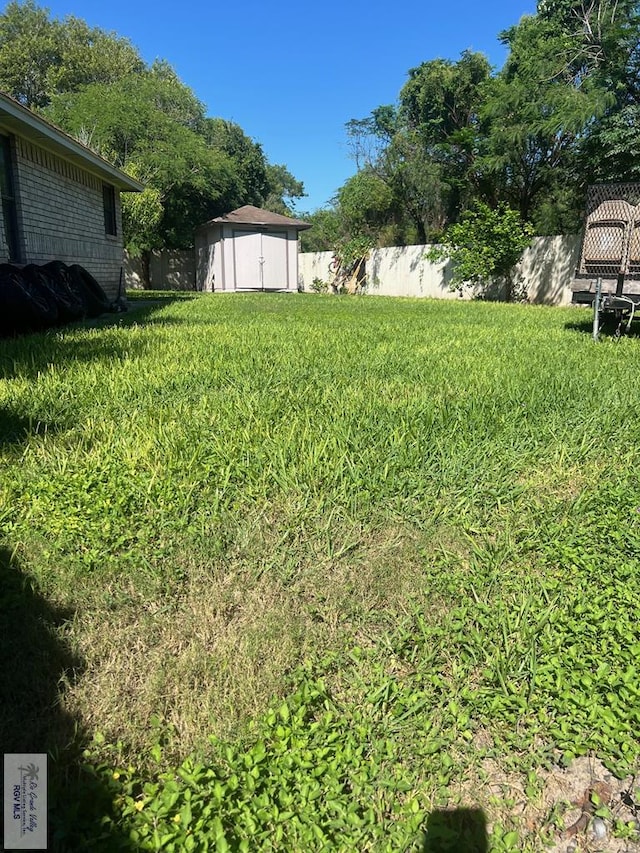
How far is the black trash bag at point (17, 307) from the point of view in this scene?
711 centimetres

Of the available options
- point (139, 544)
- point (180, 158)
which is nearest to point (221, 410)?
point (139, 544)

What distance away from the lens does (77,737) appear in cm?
182

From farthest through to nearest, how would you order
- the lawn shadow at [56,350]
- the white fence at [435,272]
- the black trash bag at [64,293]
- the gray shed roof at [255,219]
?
the gray shed roof at [255,219]
the white fence at [435,272]
the black trash bag at [64,293]
the lawn shadow at [56,350]

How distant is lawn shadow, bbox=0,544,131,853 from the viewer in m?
1.57

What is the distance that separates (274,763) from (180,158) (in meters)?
24.3

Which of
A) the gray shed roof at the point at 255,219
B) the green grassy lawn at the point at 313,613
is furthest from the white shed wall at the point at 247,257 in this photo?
the green grassy lawn at the point at 313,613

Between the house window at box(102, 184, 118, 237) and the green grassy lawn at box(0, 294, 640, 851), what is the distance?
1142cm

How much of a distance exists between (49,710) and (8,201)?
901 centimetres

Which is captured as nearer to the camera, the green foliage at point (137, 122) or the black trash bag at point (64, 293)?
the black trash bag at point (64, 293)

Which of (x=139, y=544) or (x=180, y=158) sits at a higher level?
(x=180, y=158)

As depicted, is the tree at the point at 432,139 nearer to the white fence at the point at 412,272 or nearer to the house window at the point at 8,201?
the white fence at the point at 412,272

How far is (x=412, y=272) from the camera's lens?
2219cm

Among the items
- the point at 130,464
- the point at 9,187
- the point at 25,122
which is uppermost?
the point at 25,122

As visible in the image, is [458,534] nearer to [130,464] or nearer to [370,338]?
[130,464]
